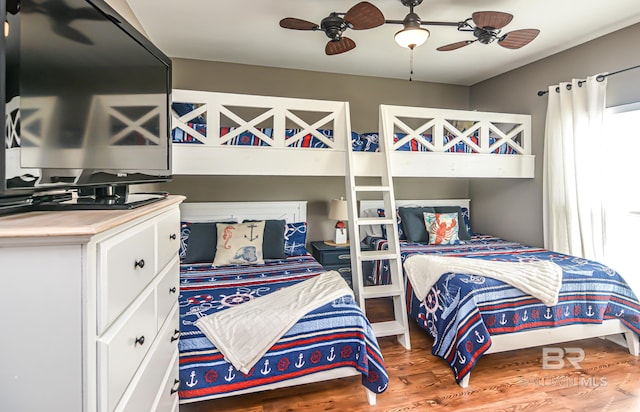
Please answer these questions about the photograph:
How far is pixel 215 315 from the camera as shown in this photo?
6.28 ft

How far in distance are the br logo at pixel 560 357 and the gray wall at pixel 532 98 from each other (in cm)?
131

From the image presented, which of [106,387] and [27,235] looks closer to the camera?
[27,235]

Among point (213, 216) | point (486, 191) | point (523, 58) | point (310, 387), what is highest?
point (523, 58)

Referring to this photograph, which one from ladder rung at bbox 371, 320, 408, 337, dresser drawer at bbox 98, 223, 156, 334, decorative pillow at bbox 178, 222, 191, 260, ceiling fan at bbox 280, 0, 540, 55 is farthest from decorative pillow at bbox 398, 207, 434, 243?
dresser drawer at bbox 98, 223, 156, 334

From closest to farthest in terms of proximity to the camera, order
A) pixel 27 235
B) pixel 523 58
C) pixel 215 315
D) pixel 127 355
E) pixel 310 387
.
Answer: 1. pixel 27 235
2. pixel 127 355
3. pixel 215 315
4. pixel 310 387
5. pixel 523 58

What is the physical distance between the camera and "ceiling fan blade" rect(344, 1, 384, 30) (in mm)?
2018

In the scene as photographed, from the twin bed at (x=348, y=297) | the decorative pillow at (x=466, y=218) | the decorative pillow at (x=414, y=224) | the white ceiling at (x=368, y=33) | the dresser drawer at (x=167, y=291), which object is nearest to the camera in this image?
the dresser drawer at (x=167, y=291)

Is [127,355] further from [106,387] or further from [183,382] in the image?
[183,382]

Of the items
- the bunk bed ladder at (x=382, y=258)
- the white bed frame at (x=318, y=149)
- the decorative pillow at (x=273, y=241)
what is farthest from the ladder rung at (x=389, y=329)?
the white bed frame at (x=318, y=149)

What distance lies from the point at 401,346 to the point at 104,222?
8.09 feet

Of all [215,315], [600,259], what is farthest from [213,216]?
[600,259]

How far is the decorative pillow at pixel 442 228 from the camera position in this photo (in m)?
3.69

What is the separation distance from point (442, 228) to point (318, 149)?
181 cm

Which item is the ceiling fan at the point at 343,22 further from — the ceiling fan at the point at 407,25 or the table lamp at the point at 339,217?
the table lamp at the point at 339,217
